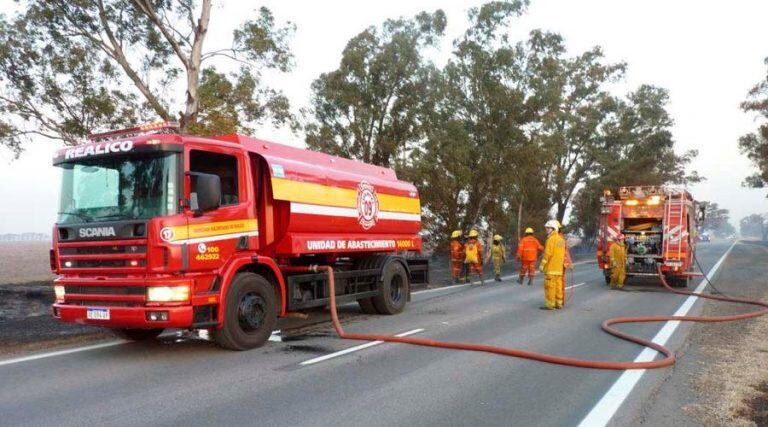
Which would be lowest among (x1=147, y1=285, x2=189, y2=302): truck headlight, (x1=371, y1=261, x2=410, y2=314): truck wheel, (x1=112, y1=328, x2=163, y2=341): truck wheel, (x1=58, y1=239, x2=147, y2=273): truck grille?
(x1=112, y1=328, x2=163, y2=341): truck wheel

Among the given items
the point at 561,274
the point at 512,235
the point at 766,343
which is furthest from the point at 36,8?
the point at 512,235

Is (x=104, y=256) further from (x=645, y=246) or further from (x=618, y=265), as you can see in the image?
(x=645, y=246)

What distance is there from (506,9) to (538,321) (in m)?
20.4

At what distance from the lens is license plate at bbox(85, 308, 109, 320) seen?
21.2ft

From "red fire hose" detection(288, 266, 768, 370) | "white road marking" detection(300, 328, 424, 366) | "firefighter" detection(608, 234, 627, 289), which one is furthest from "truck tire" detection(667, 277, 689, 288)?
"white road marking" detection(300, 328, 424, 366)

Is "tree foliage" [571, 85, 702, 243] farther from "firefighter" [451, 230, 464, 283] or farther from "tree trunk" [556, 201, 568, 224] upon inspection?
"firefighter" [451, 230, 464, 283]

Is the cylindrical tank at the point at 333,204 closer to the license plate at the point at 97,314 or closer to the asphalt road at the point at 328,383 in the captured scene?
→ the asphalt road at the point at 328,383

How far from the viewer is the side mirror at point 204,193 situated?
21.1 ft

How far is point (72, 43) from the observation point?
56.5 feet

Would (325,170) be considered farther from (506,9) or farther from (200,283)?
(506,9)

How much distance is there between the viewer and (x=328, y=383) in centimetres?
562

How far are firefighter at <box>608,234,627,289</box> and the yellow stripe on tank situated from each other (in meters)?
7.39

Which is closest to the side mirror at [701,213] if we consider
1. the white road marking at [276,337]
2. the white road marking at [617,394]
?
the white road marking at [617,394]

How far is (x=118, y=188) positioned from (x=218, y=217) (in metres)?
1.16
